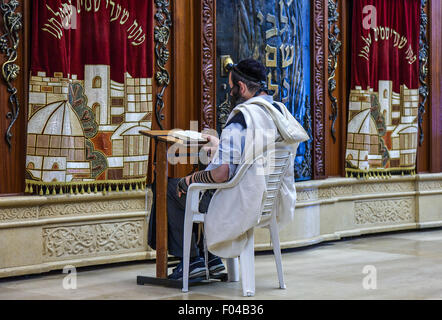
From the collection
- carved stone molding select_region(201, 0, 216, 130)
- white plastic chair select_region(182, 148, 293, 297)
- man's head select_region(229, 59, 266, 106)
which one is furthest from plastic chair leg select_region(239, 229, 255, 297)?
carved stone molding select_region(201, 0, 216, 130)

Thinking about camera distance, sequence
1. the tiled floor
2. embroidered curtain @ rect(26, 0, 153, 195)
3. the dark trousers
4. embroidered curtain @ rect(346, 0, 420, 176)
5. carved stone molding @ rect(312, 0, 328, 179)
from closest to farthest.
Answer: the tiled floor, the dark trousers, embroidered curtain @ rect(26, 0, 153, 195), carved stone molding @ rect(312, 0, 328, 179), embroidered curtain @ rect(346, 0, 420, 176)

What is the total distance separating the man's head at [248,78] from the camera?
13.2ft

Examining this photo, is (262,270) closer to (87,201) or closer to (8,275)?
(87,201)

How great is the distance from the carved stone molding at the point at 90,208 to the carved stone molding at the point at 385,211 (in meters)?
2.37

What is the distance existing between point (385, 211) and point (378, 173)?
0.40 meters

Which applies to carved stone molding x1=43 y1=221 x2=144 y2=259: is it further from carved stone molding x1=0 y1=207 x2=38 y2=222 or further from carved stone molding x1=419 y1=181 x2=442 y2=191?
carved stone molding x1=419 y1=181 x2=442 y2=191

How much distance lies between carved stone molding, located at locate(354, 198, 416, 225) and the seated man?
265cm

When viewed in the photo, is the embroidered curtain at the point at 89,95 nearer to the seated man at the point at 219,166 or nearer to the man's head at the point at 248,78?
the seated man at the point at 219,166

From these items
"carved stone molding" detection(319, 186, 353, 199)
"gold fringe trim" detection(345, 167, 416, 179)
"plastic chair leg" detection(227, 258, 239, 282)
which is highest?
"gold fringe trim" detection(345, 167, 416, 179)

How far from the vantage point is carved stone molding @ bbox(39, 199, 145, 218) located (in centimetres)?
475

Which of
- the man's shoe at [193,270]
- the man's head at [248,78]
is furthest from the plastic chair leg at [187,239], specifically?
the man's head at [248,78]

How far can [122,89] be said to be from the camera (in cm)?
503

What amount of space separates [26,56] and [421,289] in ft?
9.23
